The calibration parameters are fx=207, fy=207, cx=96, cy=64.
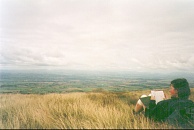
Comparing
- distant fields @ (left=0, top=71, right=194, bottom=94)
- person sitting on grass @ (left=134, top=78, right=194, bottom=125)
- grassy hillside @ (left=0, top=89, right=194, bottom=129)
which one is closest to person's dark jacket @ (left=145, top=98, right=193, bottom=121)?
person sitting on grass @ (left=134, top=78, right=194, bottom=125)

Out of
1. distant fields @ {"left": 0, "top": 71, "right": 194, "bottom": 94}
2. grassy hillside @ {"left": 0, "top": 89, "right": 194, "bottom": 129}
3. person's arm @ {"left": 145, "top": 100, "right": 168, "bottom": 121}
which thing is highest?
distant fields @ {"left": 0, "top": 71, "right": 194, "bottom": 94}

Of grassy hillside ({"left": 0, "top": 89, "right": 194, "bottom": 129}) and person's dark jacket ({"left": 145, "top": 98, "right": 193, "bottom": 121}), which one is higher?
person's dark jacket ({"left": 145, "top": 98, "right": 193, "bottom": 121})

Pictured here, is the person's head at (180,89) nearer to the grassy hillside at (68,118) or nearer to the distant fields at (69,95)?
the grassy hillside at (68,118)

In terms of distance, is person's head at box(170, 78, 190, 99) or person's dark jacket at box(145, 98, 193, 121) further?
person's head at box(170, 78, 190, 99)

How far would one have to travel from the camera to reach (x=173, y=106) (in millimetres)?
3023

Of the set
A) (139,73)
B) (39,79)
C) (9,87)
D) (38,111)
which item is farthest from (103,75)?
(38,111)

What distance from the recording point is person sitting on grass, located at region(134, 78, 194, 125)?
301 cm

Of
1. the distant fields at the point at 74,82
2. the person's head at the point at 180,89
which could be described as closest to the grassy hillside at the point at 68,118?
the person's head at the point at 180,89

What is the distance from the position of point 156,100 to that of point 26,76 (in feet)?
14.3

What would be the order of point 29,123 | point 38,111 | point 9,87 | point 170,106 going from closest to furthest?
point 170,106, point 29,123, point 38,111, point 9,87

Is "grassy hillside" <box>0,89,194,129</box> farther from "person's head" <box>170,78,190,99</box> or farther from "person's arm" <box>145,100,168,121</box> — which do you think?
"person's head" <box>170,78,190,99</box>

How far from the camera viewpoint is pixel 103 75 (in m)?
6.63

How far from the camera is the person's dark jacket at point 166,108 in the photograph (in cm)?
302

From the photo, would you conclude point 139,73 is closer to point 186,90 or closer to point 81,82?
point 81,82
